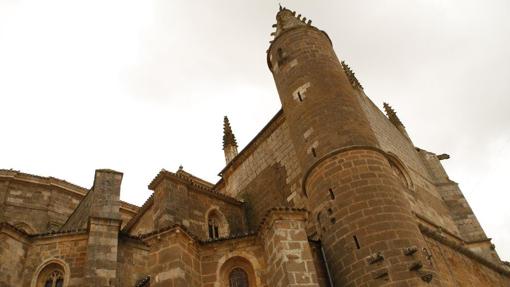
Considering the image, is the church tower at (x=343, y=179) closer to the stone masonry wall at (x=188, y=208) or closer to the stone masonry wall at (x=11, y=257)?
the stone masonry wall at (x=188, y=208)

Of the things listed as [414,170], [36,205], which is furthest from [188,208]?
[36,205]

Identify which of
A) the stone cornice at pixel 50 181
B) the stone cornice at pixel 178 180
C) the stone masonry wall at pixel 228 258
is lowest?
the stone masonry wall at pixel 228 258

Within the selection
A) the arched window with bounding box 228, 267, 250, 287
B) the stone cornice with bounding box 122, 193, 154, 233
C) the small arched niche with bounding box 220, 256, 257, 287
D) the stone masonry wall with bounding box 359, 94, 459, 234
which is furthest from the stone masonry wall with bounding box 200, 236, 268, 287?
the stone masonry wall with bounding box 359, 94, 459, 234

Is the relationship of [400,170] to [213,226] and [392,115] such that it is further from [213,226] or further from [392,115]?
[213,226]

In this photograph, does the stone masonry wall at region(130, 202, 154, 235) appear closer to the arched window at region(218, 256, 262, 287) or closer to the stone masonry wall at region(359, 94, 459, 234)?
the arched window at region(218, 256, 262, 287)

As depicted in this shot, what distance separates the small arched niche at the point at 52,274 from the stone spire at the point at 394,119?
15444 millimetres

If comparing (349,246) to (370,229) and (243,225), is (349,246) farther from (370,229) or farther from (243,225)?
(243,225)

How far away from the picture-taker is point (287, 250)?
10469 millimetres

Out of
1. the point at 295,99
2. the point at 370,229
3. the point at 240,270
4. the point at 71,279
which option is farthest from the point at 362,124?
the point at 71,279

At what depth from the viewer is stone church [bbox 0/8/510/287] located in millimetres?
10828

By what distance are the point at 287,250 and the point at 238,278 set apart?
Answer: 1.66m

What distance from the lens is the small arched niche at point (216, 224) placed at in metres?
15.3

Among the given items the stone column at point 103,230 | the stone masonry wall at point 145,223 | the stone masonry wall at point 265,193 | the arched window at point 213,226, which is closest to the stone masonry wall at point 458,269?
the stone masonry wall at point 265,193

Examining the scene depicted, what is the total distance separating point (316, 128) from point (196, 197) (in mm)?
4422
